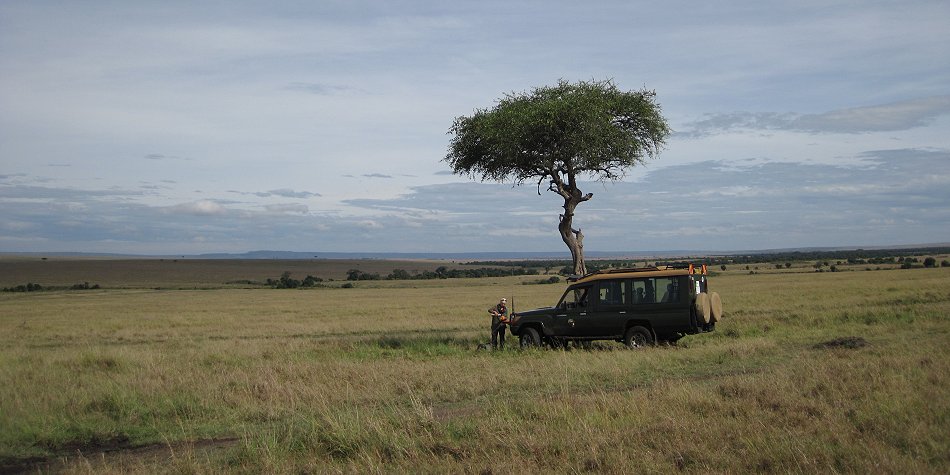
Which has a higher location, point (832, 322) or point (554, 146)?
point (554, 146)

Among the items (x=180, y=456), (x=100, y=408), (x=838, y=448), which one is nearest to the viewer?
(x=838, y=448)

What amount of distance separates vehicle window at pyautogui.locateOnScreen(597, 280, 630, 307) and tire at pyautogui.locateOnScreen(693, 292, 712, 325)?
1.83 m

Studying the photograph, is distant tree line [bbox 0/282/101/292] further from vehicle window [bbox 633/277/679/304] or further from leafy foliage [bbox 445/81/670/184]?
vehicle window [bbox 633/277/679/304]

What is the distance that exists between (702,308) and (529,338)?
16.0ft

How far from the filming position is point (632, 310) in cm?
2059

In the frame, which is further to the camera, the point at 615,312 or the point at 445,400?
the point at 615,312

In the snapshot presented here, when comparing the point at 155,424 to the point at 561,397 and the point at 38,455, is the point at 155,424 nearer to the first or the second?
the point at 38,455

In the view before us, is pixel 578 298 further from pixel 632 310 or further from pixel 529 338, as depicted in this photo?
pixel 529 338

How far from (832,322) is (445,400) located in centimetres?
1636

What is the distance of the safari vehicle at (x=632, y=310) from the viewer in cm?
2006

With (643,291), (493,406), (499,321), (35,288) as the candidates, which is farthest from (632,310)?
(35,288)

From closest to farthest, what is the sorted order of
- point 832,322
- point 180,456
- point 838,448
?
1. point 838,448
2. point 180,456
3. point 832,322

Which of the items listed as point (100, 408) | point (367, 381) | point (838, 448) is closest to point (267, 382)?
point (367, 381)

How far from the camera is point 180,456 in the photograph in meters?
9.50
